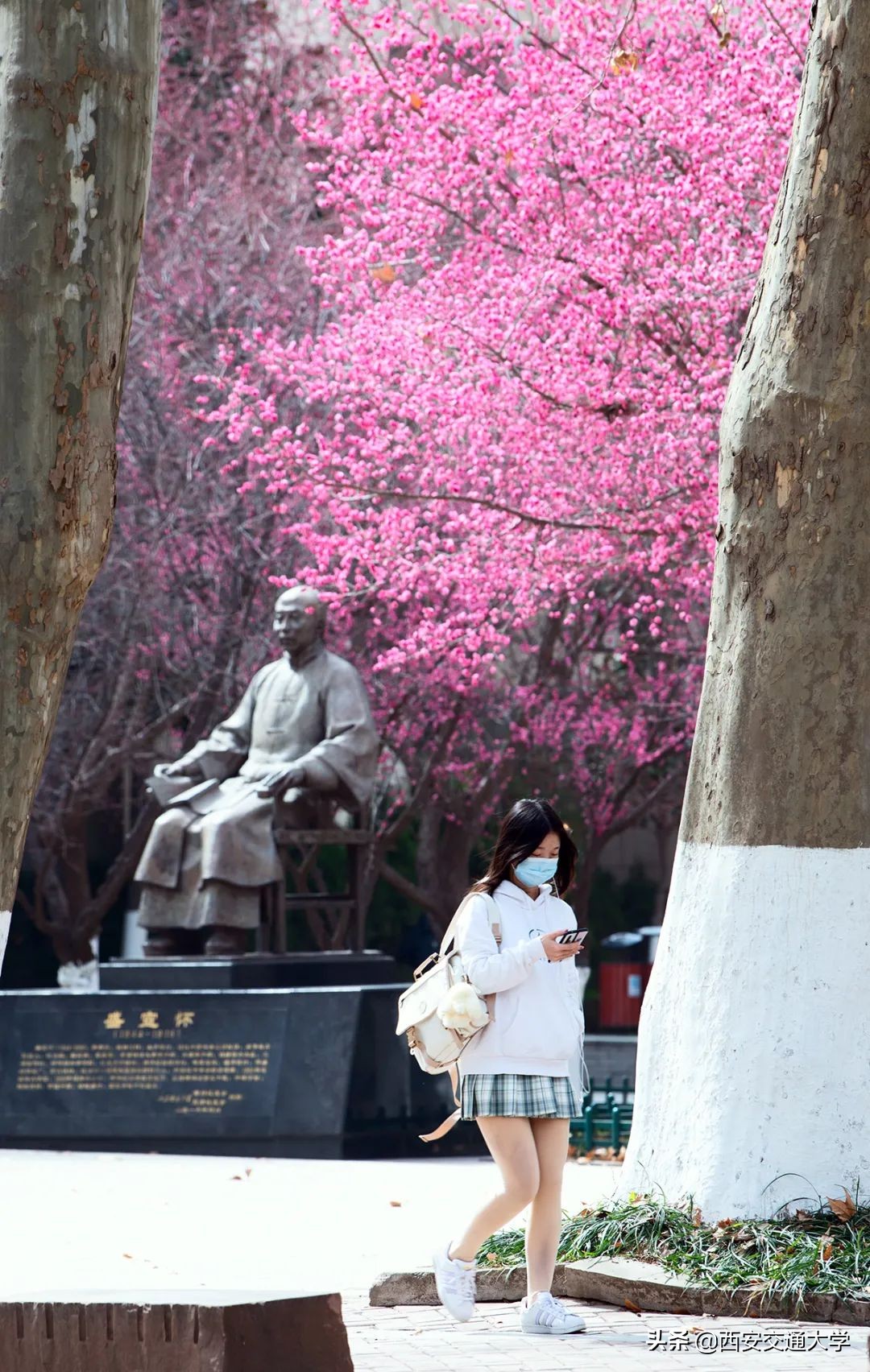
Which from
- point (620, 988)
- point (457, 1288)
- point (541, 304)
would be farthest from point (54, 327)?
point (620, 988)

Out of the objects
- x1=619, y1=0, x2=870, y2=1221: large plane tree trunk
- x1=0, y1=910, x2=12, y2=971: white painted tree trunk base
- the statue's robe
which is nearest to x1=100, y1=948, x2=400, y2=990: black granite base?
the statue's robe

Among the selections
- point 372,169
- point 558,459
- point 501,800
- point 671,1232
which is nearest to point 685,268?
Result: point 558,459

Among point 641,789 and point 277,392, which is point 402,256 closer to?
point 277,392

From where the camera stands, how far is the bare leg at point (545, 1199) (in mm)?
5715

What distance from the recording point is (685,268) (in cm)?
1266

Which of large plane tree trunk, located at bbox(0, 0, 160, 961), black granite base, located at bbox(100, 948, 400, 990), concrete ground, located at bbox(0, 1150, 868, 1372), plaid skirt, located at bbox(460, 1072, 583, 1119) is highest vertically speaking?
large plane tree trunk, located at bbox(0, 0, 160, 961)

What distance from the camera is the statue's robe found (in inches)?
505

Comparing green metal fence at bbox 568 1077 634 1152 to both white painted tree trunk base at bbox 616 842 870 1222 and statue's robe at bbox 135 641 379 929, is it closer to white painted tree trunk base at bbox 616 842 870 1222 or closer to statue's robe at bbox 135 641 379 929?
statue's robe at bbox 135 641 379 929

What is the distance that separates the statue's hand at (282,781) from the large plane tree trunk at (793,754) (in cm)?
616

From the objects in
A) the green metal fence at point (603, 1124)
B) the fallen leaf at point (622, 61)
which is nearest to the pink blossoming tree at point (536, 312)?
the fallen leaf at point (622, 61)

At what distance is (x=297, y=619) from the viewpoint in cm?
1327

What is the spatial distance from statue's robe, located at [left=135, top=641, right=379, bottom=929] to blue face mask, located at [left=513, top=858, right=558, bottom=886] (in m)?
7.08

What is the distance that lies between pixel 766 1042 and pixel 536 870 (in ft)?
4.02

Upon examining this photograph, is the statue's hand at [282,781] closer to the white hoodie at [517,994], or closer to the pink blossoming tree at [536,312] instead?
the pink blossoming tree at [536,312]
